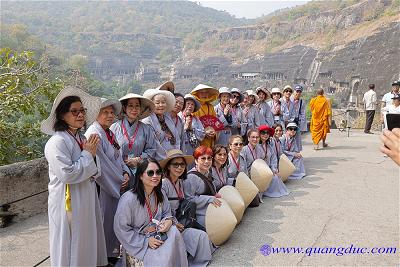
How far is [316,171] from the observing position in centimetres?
676

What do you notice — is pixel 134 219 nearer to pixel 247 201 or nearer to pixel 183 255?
pixel 183 255

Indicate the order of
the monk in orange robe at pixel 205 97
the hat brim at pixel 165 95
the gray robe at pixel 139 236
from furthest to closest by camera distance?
the monk in orange robe at pixel 205 97, the hat brim at pixel 165 95, the gray robe at pixel 139 236

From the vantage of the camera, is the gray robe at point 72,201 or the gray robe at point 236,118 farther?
the gray robe at point 236,118

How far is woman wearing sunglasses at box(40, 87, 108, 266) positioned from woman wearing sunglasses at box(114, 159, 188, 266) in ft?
0.78

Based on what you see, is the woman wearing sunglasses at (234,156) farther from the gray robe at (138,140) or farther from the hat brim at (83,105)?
the hat brim at (83,105)

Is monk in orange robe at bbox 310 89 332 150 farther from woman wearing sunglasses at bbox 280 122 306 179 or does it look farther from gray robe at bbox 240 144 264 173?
gray robe at bbox 240 144 264 173

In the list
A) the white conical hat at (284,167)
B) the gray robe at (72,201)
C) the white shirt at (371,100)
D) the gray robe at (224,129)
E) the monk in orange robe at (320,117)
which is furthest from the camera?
the white shirt at (371,100)

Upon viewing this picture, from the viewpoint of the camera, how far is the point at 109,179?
315 cm

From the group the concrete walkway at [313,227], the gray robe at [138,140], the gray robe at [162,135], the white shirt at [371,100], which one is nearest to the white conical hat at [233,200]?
the concrete walkway at [313,227]

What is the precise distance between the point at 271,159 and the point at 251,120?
45.9 inches

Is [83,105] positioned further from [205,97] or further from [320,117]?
[320,117]

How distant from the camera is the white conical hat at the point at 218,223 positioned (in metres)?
3.52

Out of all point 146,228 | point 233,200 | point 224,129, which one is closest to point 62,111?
point 146,228

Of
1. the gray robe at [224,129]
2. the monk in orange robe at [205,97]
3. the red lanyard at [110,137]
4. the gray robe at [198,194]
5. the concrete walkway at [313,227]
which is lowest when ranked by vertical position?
the concrete walkway at [313,227]
